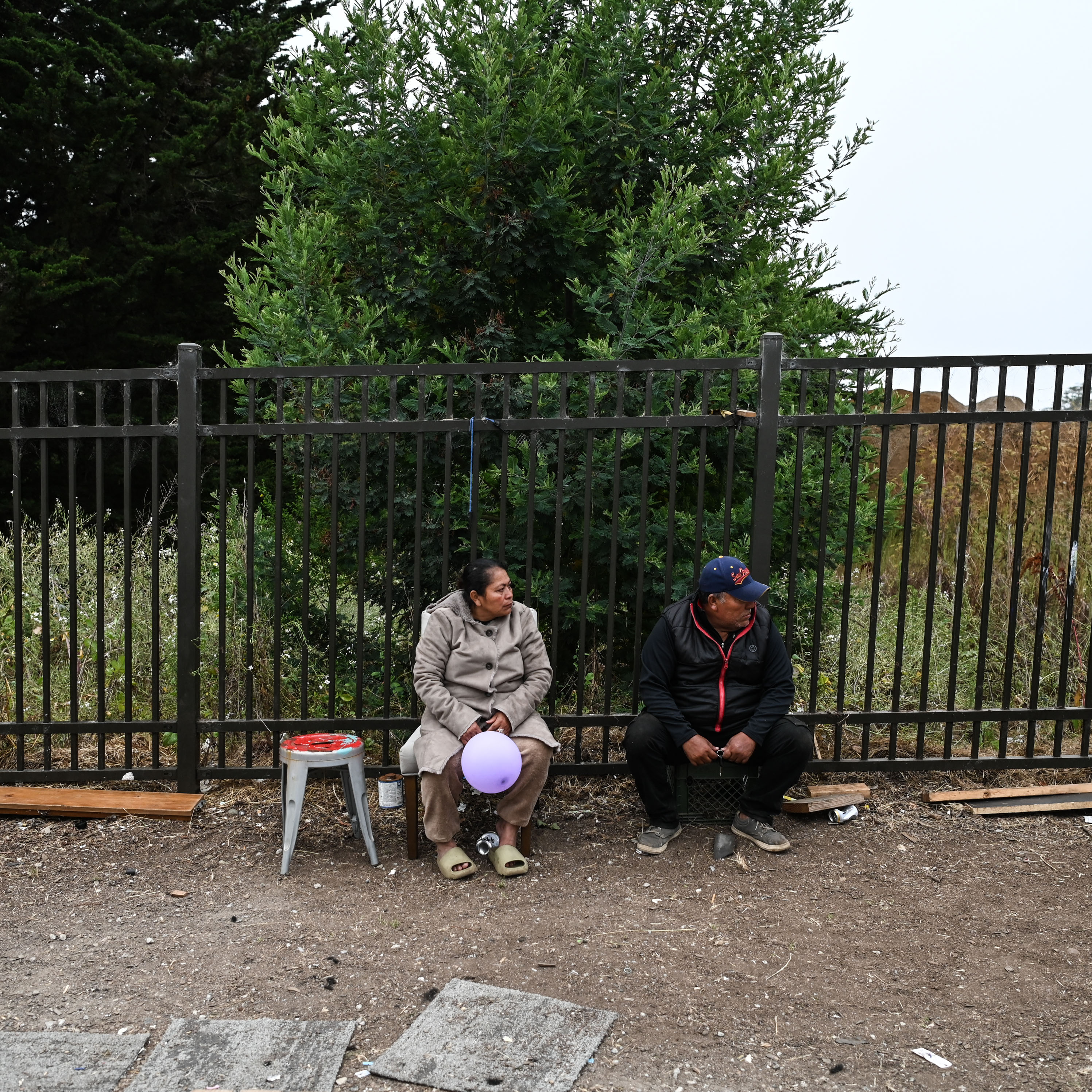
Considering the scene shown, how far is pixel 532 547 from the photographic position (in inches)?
189

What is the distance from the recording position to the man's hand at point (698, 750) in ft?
13.9

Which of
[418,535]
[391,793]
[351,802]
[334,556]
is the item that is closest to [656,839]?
[391,793]

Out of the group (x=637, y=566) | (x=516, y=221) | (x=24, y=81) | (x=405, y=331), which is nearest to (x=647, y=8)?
(x=516, y=221)

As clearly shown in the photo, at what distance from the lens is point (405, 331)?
5.68 m

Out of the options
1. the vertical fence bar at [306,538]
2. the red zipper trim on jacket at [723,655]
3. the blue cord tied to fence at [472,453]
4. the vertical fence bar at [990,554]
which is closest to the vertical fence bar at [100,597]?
the vertical fence bar at [306,538]

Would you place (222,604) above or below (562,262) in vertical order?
below

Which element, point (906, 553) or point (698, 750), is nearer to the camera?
point (698, 750)

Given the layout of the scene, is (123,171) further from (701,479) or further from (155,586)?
(701,479)

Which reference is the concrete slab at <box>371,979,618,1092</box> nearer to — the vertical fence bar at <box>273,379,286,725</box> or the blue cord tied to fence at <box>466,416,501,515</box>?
the vertical fence bar at <box>273,379,286,725</box>

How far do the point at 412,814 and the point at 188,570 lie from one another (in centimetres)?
166

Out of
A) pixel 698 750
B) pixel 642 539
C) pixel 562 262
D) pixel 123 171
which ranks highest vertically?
pixel 123 171

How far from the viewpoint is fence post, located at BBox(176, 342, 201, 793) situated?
4746 millimetres

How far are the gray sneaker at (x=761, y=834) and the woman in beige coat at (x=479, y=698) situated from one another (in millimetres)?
897

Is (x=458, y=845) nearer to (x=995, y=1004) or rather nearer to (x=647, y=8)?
(x=995, y=1004)
